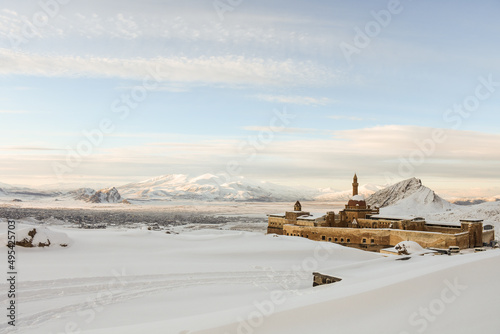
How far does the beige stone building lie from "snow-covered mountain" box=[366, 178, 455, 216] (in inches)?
998

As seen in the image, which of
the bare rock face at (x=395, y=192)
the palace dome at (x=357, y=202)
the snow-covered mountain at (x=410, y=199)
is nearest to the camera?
the palace dome at (x=357, y=202)

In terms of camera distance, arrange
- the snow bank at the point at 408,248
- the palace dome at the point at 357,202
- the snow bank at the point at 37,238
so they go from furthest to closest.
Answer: the palace dome at the point at 357,202, the snow bank at the point at 408,248, the snow bank at the point at 37,238

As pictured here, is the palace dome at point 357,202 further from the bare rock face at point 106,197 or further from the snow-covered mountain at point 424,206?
the bare rock face at point 106,197

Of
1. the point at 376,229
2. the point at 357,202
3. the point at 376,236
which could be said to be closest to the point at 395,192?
the point at 357,202

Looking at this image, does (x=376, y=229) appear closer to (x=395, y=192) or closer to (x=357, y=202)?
(x=357, y=202)

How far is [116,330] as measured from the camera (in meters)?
7.11

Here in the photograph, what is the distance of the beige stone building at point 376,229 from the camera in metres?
31.3

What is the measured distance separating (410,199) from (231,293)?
68752mm

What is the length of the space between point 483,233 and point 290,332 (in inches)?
1365

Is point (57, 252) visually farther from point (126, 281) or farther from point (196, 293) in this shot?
point (196, 293)

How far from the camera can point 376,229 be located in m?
35.0

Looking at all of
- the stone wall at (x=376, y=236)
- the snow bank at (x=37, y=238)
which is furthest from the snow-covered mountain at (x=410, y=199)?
the snow bank at (x=37, y=238)

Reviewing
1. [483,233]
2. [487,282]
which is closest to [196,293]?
[487,282]

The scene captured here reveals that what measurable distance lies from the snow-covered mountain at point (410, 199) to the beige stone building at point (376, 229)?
83.2 feet
